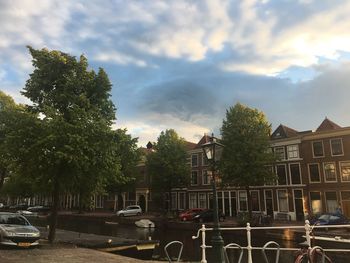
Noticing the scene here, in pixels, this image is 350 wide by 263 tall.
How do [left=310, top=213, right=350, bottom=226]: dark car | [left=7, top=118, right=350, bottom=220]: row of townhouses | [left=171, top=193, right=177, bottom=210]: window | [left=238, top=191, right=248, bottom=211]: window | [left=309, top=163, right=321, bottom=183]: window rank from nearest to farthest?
[left=310, top=213, right=350, bottom=226]: dark car, [left=7, top=118, right=350, bottom=220]: row of townhouses, [left=309, top=163, right=321, bottom=183]: window, [left=238, top=191, right=248, bottom=211]: window, [left=171, top=193, right=177, bottom=210]: window

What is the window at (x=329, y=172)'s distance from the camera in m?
42.9

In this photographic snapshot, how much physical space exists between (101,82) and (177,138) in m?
34.2

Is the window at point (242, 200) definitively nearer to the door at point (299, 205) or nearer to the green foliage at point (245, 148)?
the door at point (299, 205)

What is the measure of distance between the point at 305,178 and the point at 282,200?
4.21 m

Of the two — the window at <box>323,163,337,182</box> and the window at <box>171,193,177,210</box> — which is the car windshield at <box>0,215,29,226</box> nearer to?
the window at <box>323,163,337,182</box>

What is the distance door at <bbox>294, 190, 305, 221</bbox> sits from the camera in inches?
1740

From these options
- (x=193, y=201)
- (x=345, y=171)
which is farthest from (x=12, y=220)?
(x=193, y=201)

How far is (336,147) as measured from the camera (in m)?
43.3

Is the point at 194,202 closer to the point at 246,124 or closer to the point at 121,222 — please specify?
the point at 121,222

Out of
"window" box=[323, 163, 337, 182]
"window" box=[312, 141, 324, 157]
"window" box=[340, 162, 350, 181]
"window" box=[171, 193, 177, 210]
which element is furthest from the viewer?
"window" box=[171, 193, 177, 210]

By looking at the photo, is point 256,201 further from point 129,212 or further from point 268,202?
point 129,212

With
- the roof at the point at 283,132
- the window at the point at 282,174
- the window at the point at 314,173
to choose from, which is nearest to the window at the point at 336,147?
the window at the point at 314,173

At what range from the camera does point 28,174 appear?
1992 centimetres

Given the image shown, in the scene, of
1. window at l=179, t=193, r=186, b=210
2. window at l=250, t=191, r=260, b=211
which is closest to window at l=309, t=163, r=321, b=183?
window at l=250, t=191, r=260, b=211
